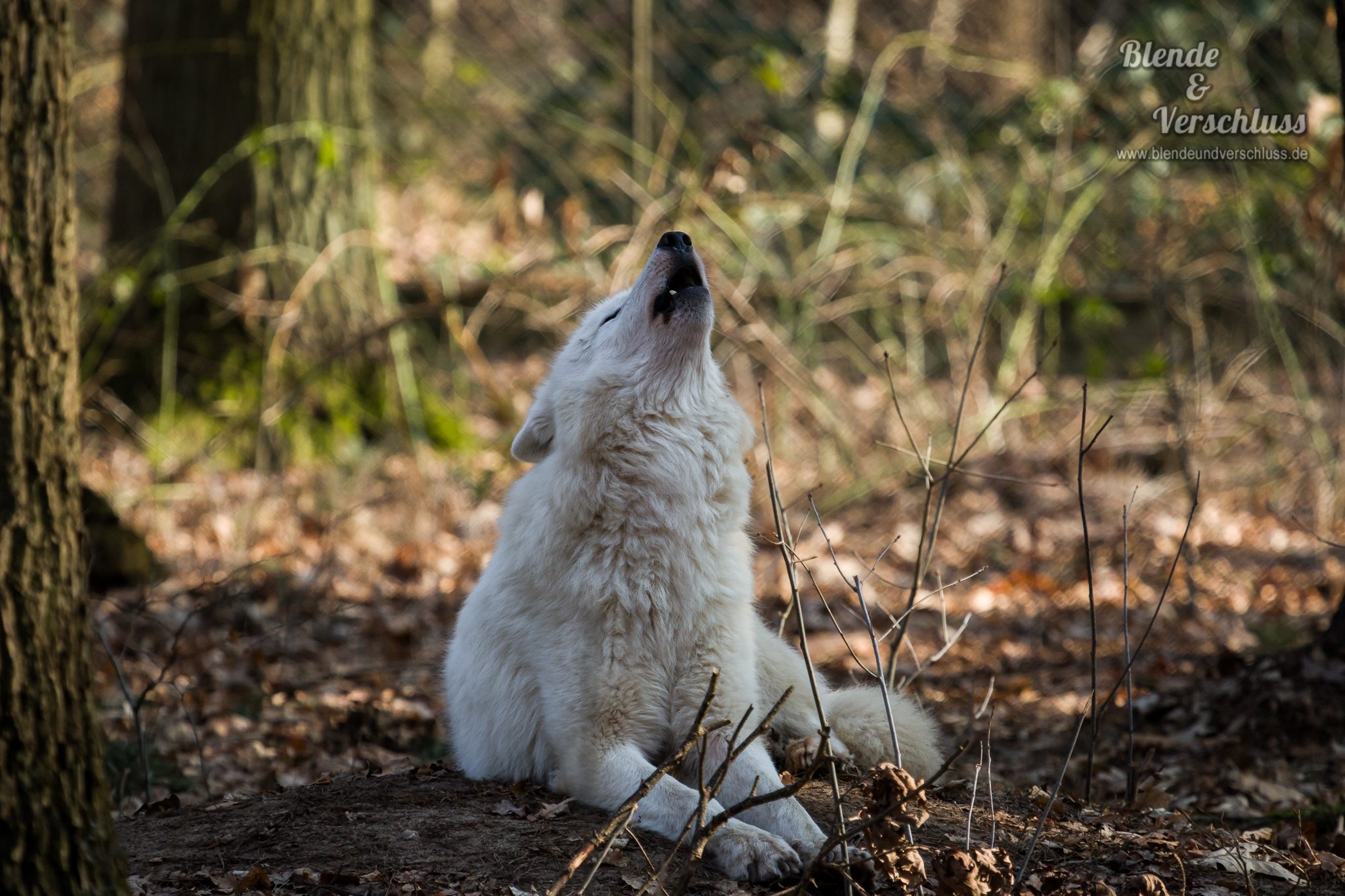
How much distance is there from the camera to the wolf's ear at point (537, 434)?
12.2 feet

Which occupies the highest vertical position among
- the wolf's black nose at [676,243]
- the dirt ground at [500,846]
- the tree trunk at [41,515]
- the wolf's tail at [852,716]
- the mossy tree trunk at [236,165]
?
the mossy tree trunk at [236,165]

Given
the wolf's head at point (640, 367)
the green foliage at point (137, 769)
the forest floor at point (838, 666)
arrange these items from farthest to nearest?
the green foliage at point (137, 769)
the wolf's head at point (640, 367)
the forest floor at point (838, 666)

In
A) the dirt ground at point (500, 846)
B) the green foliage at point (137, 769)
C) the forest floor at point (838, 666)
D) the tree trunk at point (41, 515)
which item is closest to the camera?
the tree trunk at point (41, 515)

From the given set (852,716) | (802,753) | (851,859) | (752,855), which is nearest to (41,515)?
(752,855)

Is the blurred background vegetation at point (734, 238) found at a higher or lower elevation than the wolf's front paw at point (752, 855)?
higher

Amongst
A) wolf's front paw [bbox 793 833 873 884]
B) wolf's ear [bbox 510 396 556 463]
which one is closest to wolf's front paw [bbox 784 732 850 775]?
wolf's front paw [bbox 793 833 873 884]

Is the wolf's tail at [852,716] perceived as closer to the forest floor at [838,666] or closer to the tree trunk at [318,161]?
the forest floor at [838,666]

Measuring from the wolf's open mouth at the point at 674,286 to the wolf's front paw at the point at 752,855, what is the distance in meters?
1.62

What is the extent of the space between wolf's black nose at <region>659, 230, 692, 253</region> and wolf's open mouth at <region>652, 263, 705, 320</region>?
0.19ft

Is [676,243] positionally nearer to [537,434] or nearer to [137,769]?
[537,434]

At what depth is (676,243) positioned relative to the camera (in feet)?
12.2

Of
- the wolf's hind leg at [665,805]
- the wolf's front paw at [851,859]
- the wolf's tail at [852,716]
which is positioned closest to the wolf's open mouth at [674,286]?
the wolf's tail at [852,716]

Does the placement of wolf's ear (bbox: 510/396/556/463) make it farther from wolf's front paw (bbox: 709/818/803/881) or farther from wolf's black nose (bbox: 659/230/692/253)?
wolf's front paw (bbox: 709/818/803/881)

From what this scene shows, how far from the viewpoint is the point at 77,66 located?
7.54 meters
